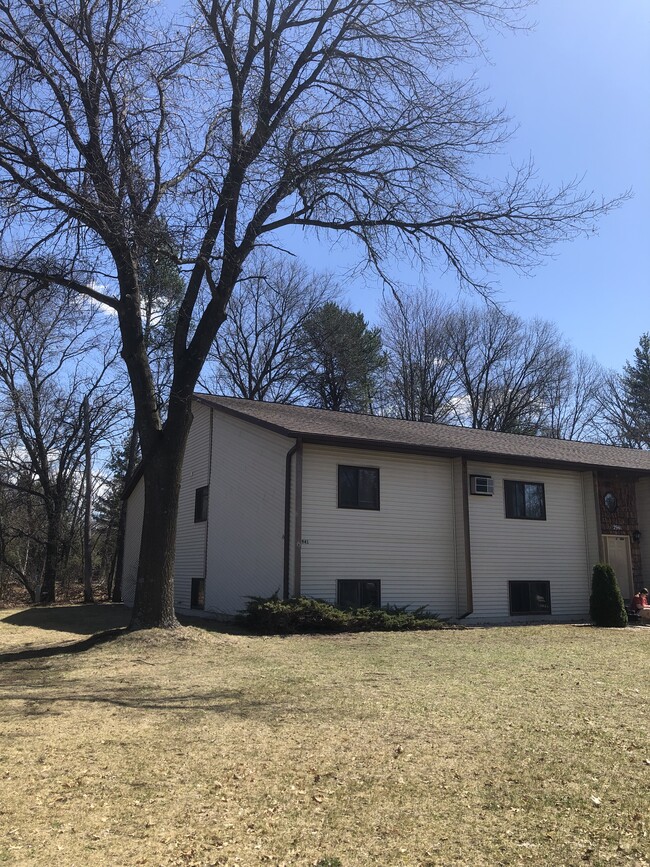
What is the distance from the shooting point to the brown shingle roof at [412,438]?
15086 millimetres

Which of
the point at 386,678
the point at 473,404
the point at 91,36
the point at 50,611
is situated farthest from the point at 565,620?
the point at 473,404

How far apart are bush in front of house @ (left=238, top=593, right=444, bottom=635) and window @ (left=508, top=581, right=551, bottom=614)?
4114 millimetres

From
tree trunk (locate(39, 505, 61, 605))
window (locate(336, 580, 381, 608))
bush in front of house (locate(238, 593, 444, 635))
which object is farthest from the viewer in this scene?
tree trunk (locate(39, 505, 61, 605))

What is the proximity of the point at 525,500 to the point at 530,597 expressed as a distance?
2.45 metres

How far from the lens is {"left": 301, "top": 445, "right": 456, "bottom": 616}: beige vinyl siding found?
14.7 metres

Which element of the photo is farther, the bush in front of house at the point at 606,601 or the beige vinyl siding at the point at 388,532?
the bush in front of house at the point at 606,601

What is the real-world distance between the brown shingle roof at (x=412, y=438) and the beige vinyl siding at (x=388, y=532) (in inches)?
22.3

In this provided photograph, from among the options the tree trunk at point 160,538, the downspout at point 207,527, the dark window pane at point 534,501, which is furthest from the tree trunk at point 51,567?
the dark window pane at point 534,501

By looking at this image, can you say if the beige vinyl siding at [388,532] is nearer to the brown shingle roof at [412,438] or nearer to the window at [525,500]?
the brown shingle roof at [412,438]

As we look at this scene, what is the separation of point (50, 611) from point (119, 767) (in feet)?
53.8

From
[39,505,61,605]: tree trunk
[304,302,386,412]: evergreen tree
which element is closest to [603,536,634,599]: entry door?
[304,302,386,412]: evergreen tree

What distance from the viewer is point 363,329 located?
111 feet

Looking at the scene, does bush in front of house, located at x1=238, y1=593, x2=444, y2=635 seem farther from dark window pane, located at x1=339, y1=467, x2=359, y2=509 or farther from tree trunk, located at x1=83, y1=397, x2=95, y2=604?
tree trunk, located at x1=83, y1=397, x2=95, y2=604

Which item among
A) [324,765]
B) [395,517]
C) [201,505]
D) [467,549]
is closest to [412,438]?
[395,517]
